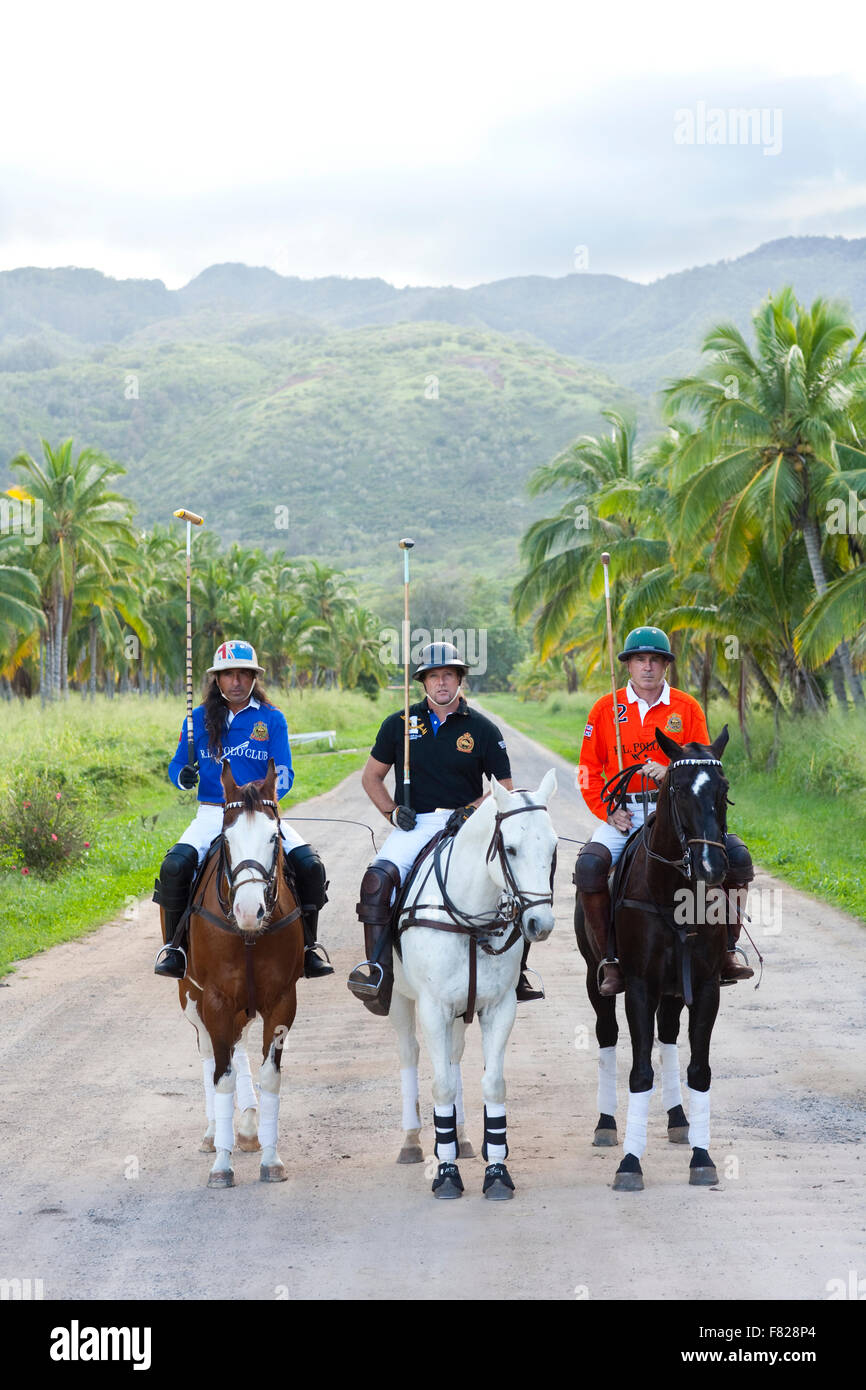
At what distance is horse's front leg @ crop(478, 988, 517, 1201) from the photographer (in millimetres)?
6125

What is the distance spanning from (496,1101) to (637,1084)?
734 mm

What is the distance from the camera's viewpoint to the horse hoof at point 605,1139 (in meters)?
6.93

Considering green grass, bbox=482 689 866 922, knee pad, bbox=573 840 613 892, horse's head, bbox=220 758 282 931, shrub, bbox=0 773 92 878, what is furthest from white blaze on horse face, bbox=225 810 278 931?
shrub, bbox=0 773 92 878

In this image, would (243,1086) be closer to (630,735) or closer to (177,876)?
(177,876)

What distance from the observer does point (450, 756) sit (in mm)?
7113

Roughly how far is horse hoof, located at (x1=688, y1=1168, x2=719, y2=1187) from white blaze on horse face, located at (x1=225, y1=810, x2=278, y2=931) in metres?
2.48

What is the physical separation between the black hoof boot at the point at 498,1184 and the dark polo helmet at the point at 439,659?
2.57 m

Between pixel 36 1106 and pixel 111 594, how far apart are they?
40635 mm

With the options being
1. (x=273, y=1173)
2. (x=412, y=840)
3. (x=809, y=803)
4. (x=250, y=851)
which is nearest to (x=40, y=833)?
(x=412, y=840)

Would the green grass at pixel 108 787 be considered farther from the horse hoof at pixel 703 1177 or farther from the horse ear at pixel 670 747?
the horse ear at pixel 670 747

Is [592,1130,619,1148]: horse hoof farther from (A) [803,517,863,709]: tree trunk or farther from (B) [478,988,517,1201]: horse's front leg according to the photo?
(A) [803,517,863,709]: tree trunk

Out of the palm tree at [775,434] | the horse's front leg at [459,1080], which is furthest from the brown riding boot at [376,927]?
the palm tree at [775,434]

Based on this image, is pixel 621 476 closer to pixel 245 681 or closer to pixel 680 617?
pixel 680 617
